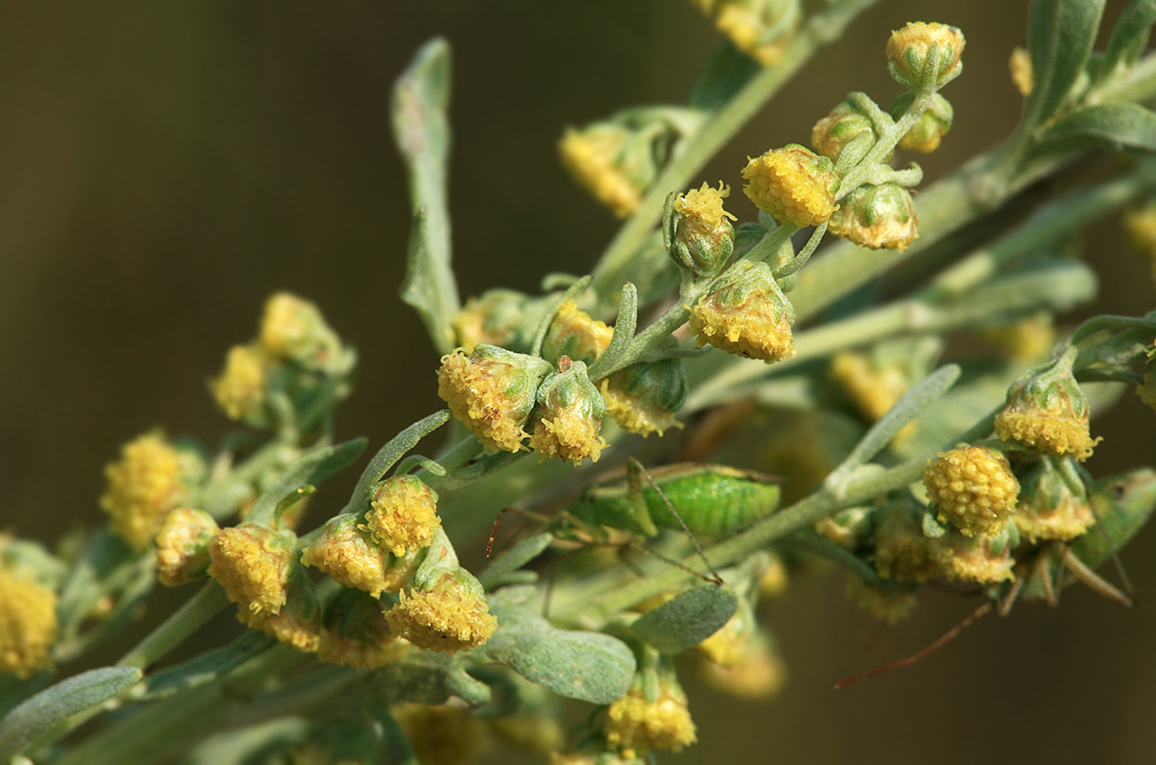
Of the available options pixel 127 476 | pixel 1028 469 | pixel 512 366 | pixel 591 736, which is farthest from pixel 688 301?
pixel 127 476

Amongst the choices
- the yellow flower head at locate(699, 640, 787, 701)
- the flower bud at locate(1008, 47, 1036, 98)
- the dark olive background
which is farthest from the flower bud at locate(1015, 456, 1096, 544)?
the dark olive background

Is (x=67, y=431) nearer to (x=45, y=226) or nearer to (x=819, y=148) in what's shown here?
(x=45, y=226)

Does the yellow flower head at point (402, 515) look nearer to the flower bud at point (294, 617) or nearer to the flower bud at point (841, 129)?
the flower bud at point (294, 617)

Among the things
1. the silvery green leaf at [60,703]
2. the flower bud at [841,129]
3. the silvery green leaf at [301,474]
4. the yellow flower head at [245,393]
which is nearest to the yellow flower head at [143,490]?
the yellow flower head at [245,393]

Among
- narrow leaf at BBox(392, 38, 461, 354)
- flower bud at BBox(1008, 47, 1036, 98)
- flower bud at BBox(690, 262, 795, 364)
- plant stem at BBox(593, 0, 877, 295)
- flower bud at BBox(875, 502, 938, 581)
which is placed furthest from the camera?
plant stem at BBox(593, 0, 877, 295)

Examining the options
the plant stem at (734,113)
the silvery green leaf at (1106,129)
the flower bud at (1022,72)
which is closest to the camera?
the silvery green leaf at (1106,129)

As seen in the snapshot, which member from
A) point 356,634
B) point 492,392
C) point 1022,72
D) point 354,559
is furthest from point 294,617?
point 1022,72

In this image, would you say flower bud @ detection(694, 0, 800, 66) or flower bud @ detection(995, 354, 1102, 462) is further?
flower bud @ detection(694, 0, 800, 66)

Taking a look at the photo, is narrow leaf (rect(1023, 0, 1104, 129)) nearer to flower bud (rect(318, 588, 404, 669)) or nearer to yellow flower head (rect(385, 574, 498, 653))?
yellow flower head (rect(385, 574, 498, 653))
